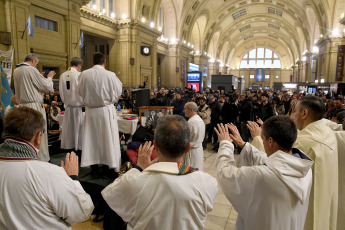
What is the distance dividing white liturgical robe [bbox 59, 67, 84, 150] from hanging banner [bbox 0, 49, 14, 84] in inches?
206

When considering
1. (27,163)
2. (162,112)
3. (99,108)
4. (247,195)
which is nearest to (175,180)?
(247,195)

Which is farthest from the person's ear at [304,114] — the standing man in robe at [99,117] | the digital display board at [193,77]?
the digital display board at [193,77]

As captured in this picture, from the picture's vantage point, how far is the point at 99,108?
4.09m

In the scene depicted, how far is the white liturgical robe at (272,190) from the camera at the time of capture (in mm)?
1644

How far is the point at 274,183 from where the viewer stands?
1.67 meters

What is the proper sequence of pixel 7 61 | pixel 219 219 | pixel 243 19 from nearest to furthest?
1. pixel 219 219
2. pixel 7 61
3. pixel 243 19

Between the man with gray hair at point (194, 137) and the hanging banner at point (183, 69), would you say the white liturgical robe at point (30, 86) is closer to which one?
the man with gray hair at point (194, 137)

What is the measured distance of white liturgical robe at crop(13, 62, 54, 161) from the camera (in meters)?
4.46

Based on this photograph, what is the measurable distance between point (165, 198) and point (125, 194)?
0.26m

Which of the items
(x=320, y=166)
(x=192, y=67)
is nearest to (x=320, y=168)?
(x=320, y=166)

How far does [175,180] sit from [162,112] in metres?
4.98

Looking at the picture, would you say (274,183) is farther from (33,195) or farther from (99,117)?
(99,117)

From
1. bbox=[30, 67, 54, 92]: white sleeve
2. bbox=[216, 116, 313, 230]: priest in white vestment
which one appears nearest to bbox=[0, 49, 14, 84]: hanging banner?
bbox=[30, 67, 54, 92]: white sleeve

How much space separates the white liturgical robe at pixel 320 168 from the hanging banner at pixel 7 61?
9.69 meters
